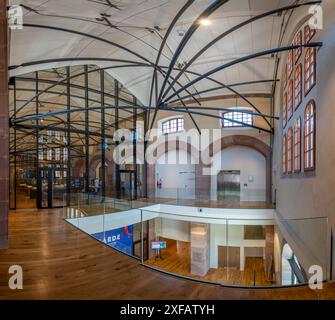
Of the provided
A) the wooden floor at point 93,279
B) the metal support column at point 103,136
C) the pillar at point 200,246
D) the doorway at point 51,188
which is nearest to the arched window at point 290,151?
the pillar at point 200,246

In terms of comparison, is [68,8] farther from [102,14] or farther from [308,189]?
[308,189]

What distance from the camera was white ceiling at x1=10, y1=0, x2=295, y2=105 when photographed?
7.62 m

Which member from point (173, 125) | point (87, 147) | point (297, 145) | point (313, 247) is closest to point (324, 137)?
point (313, 247)

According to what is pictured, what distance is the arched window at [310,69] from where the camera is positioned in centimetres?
603

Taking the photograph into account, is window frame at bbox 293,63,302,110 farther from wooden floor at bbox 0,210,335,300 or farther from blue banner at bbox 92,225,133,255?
blue banner at bbox 92,225,133,255

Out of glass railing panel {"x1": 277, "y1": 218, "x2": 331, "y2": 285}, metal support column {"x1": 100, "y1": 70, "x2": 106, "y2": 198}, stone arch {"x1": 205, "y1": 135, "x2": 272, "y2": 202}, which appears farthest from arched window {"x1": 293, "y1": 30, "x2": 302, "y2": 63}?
metal support column {"x1": 100, "y1": 70, "x2": 106, "y2": 198}

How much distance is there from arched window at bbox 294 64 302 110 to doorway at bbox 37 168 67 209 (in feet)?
38.8

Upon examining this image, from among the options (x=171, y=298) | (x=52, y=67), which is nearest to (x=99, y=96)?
(x=52, y=67)

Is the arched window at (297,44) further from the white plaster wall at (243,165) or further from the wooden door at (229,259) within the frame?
the white plaster wall at (243,165)

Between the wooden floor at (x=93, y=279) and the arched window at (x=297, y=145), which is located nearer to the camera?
the wooden floor at (x=93, y=279)

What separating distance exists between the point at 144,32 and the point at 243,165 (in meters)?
10.5

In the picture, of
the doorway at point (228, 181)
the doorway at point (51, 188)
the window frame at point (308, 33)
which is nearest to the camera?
the window frame at point (308, 33)

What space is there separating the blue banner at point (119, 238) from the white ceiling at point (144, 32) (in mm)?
7163
